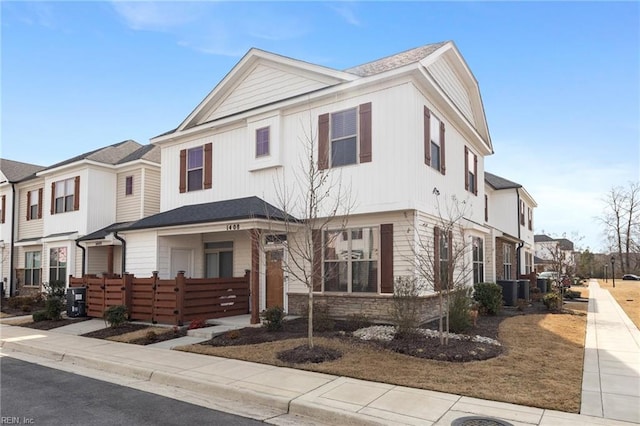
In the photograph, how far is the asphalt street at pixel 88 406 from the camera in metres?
5.56

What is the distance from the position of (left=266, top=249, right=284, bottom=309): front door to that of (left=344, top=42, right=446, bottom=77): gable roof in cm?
613

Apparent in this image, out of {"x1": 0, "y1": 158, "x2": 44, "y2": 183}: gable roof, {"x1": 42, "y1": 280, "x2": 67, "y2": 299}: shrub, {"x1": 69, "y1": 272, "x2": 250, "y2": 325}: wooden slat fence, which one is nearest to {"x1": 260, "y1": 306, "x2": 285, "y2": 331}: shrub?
{"x1": 69, "y1": 272, "x2": 250, "y2": 325}: wooden slat fence

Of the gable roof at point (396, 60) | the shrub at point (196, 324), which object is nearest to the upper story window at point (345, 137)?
the gable roof at point (396, 60)

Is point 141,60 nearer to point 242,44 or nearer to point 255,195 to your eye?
point 242,44

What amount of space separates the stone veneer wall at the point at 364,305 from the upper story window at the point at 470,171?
236 inches

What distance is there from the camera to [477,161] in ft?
61.5

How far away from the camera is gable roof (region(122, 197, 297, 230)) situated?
41.9ft

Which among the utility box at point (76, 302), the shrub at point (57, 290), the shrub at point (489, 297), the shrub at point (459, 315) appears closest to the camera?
the shrub at point (459, 315)

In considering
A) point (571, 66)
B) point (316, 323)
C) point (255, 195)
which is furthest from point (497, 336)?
point (255, 195)

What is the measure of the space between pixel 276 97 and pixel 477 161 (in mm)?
9229

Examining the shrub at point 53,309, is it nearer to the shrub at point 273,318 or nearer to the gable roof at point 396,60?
the shrub at point 273,318

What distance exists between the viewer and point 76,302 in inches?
608

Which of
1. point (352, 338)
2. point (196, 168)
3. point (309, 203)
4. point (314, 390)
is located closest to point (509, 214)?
point (309, 203)

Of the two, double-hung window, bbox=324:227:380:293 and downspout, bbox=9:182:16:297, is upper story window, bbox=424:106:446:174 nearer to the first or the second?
double-hung window, bbox=324:227:380:293
